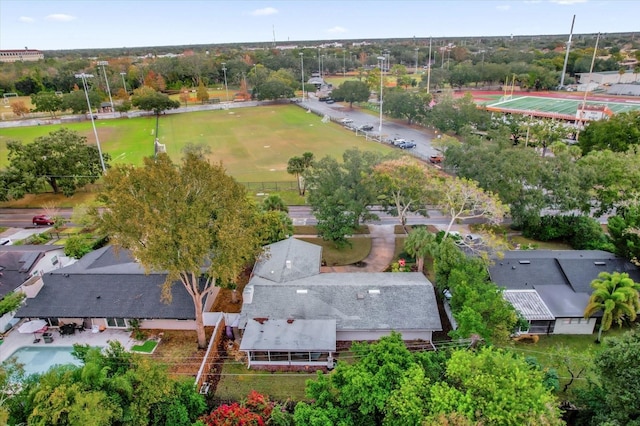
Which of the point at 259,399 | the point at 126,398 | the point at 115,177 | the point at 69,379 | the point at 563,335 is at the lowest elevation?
the point at 563,335

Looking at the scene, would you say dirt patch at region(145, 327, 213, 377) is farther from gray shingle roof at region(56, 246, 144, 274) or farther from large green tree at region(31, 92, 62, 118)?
large green tree at region(31, 92, 62, 118)

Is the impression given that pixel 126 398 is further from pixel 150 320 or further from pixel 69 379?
pixel 150 320

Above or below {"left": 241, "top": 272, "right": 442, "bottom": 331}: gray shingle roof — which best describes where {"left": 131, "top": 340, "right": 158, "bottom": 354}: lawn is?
below

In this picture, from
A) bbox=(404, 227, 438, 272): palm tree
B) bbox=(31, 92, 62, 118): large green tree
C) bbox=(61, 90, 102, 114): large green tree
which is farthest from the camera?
bbox=(31, 92, 62, 118): large green tree

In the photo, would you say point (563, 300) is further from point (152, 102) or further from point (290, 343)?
point (152, 102)

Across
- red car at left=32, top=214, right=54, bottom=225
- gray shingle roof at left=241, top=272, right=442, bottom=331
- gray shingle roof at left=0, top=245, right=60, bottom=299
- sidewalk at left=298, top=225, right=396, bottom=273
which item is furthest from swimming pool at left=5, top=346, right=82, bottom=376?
red car at left=32, top=214, right=54, bottom=225

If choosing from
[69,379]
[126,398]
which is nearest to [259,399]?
[126,398]
